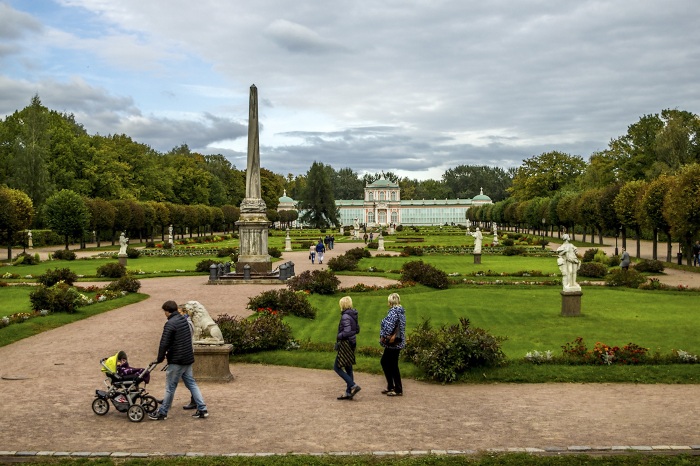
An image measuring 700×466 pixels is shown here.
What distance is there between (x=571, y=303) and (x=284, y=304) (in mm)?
9254

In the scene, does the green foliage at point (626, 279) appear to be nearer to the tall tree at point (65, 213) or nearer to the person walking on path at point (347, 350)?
the person walking on path at point (347, 350)

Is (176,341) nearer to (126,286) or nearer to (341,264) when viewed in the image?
(126,286)

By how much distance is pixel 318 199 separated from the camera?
121 m

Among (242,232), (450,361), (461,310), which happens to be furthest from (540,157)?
(450,361)

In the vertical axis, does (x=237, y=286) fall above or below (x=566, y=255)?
below

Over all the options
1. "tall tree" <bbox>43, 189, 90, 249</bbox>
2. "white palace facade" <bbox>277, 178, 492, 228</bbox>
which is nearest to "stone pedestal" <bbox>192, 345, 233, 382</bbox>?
"tall tree" <bbox>43, 189, 90, 249</bbox>

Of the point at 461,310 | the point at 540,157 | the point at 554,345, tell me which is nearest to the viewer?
the point at 554,345

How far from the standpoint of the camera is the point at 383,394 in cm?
1268

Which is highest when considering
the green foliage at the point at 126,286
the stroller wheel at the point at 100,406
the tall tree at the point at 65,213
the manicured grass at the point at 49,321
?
the tall tree at the point at 65,213

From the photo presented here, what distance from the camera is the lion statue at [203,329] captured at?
42.5 feet

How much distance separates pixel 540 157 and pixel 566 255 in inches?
3701

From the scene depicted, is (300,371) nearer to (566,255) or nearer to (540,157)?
(566,255)

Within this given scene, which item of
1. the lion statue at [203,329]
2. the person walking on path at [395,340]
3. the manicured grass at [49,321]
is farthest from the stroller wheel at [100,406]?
the manicured grass at [49,321]

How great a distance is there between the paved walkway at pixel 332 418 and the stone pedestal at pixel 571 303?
7617 millimetres
